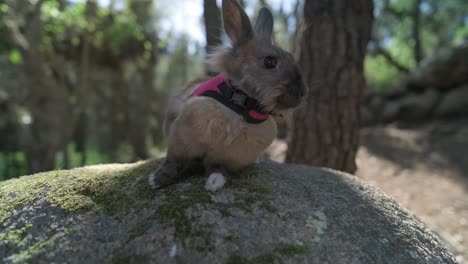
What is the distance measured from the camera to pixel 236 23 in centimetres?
281

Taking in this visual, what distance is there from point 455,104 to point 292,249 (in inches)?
453

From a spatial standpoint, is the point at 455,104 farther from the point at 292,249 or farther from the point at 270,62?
the point at 292,249

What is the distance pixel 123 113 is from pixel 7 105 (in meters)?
4.92

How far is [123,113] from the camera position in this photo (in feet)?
56.1

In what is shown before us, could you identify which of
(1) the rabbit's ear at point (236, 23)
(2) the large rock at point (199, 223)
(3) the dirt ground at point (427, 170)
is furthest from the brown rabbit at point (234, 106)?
(3) the dirt ground at point (427, 170)

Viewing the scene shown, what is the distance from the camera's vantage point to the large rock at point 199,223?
2150mm

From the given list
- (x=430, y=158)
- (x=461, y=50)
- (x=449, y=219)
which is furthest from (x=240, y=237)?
(x=461, y=50)

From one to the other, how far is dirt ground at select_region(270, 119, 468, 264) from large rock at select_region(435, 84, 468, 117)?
0.48m

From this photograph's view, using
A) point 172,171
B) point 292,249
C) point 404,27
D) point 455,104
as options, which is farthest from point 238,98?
point 404,27

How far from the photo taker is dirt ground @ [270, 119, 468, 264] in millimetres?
6406

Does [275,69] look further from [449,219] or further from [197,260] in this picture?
[449,219]

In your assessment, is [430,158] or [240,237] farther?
[430,158]

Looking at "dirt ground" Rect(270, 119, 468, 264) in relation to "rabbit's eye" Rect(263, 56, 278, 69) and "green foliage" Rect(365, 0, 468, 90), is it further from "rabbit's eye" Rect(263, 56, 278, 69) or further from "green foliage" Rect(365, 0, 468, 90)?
"green foliage" Rect(365, 0, 468, 90)

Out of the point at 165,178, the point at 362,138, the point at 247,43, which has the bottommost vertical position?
the point at 362,138
